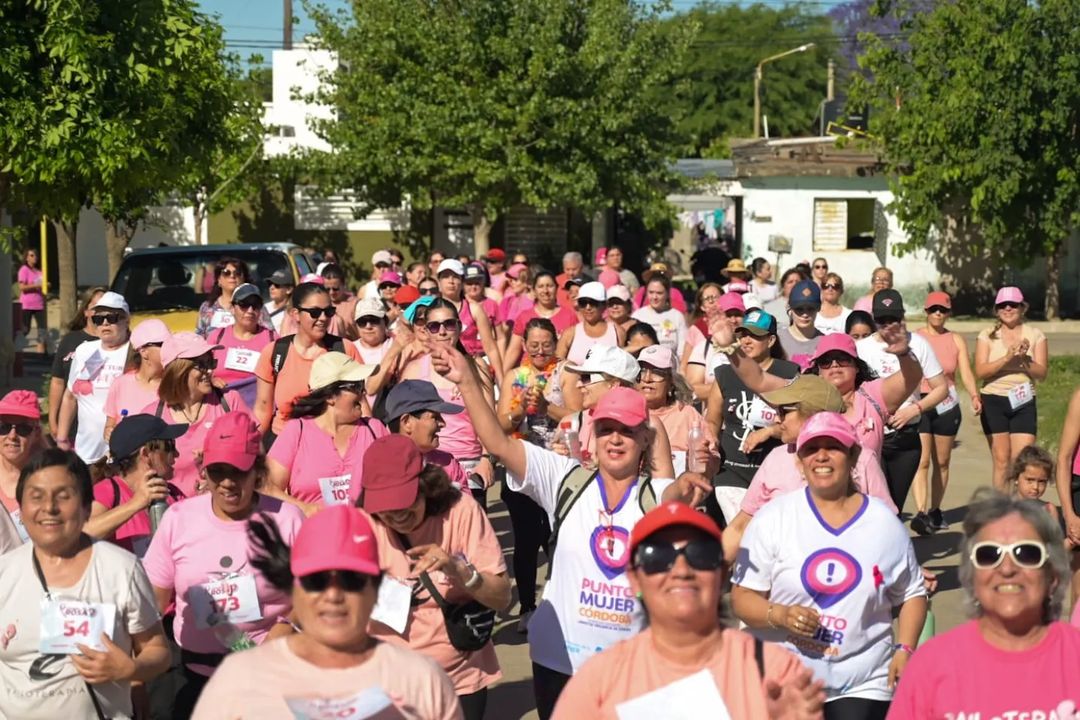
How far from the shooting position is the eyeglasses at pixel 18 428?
6746 millimetres

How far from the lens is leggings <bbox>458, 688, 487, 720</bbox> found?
5.51m

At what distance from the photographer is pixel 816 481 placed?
Result: 526 centimetres

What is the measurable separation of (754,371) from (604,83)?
24.4m

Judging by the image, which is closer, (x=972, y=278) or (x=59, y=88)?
(x=59, y=88)

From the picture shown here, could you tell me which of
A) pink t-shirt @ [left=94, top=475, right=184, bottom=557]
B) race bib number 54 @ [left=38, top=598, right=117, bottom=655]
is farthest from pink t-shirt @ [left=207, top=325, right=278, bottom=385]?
race bib number 54 @ [left=38, top=598, right=117, bottom=655]

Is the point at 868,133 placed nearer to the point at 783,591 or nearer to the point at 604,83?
the point at 604,83

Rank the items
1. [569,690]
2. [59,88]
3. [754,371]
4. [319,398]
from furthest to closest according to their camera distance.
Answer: [59,88], [754,371], [319,398], [569,690]

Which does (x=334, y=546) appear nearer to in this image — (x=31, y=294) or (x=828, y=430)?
(x=828, y=430)

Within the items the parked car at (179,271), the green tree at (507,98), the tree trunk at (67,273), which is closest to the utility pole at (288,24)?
the green tree at (507,98)

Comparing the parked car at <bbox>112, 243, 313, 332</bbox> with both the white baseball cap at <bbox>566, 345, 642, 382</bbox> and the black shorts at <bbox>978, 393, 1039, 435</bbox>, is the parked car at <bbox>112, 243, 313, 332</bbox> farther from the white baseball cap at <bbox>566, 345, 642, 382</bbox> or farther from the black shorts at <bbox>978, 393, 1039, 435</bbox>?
the white baseball cap at <bbox>566, 345, 642, 382</bbox>

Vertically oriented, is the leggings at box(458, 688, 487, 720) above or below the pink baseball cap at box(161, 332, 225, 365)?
below

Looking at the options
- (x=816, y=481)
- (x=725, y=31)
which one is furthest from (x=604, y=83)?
(x=725, y=31)

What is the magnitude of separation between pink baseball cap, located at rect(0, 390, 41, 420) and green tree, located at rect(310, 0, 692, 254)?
2434 centimetres

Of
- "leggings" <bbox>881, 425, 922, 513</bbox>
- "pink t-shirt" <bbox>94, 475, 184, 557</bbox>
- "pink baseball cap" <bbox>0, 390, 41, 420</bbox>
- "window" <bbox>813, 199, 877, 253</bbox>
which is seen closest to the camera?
"pink t-shirt" <bbox>94, 475, 184, 557</bbox>
